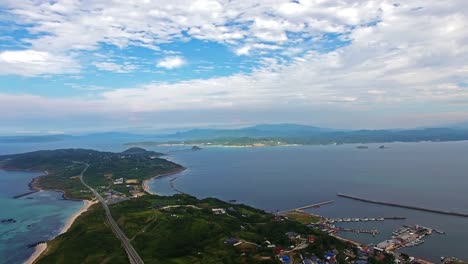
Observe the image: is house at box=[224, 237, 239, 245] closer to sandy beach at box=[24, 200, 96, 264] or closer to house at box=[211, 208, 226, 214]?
house at box=[211, 208, 226, 214]

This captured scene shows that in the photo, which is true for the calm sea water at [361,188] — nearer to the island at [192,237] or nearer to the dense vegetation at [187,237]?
the island at [192,237]

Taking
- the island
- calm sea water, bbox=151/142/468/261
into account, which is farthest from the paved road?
calm sea water, bbox=151/142/468/261

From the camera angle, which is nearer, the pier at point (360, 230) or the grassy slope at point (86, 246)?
the grassy slope at point (86, 246)

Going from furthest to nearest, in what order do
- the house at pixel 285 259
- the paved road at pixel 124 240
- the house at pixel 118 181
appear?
the house at pixel 118 181, the paved road at pixel 124 240, the house at pixel 285 259

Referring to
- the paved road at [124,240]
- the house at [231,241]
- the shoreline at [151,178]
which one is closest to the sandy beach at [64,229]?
the paved road at [124,240]

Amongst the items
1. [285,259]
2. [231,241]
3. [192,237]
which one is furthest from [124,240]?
[285,259]

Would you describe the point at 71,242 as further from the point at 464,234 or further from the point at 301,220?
the point at 464,234

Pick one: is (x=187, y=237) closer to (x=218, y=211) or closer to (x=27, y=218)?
(x=218, y=211)
